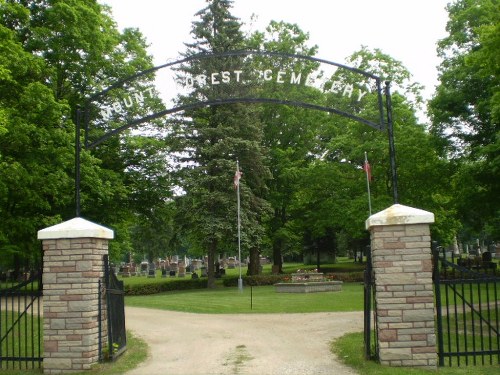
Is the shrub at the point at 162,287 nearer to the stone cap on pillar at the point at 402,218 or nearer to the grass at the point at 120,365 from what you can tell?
the grass at the point at 120,365

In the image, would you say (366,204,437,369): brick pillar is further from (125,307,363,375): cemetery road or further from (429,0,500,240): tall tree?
(429,0,500,240): tall tree

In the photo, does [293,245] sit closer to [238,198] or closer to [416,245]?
[238,198]

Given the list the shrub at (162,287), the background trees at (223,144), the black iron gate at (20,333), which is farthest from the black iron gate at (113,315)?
the shrub at (162,287)

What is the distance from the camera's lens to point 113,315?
9.26 meters

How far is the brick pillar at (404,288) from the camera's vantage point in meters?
7.96

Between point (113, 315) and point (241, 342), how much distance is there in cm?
271

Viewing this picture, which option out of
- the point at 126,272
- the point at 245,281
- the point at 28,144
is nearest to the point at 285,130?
the point at 245,281

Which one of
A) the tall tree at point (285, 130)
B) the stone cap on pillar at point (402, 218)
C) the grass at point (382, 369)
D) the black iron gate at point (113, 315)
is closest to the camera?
the grass at point (382, 369)

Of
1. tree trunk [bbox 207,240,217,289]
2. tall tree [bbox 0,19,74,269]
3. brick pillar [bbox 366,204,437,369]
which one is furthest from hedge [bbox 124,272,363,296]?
brick pillar [bbox 366,204,437,369]

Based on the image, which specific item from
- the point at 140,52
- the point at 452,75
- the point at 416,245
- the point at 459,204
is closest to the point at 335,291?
the point at 459,204

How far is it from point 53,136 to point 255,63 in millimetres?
17006

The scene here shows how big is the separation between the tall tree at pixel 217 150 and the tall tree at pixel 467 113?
10.2 metres

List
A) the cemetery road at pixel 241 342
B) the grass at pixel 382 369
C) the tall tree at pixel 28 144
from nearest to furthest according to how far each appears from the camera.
A: 1. the grass at pixel 382 369
2. the cemetery road at pixel 241 342
3. the tall tree at pixel 28 144

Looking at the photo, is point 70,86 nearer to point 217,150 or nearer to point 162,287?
point 217,150
